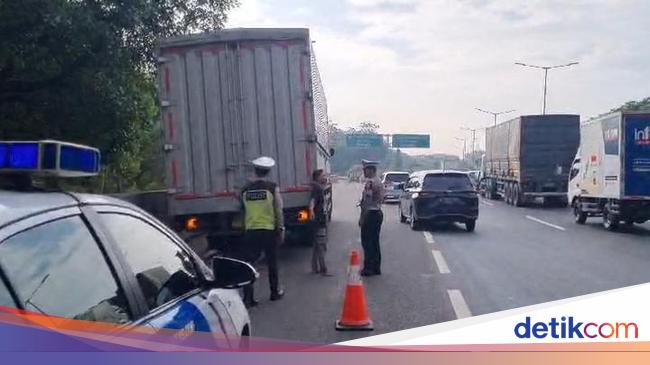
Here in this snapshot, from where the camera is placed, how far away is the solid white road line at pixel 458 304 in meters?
8.12

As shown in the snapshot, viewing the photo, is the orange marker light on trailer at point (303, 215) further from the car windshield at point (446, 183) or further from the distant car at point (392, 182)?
the distant car at point (392, 182)

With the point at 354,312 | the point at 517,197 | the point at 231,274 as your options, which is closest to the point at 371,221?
the point at 354,312

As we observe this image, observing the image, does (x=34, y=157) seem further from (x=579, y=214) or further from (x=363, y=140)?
(x=363, y=140)

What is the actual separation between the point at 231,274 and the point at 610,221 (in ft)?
57.3

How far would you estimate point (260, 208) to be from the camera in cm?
905

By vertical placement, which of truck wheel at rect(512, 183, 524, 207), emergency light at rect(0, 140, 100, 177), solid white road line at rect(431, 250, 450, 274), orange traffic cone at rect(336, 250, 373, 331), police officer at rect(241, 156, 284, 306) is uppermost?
emergency light at rect(0, 140, 100, 177)

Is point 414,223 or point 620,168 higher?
point 620,168

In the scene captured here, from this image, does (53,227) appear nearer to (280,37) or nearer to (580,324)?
(580,324)

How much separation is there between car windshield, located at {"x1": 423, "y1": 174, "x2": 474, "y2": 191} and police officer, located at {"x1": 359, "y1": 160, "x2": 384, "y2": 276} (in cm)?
774

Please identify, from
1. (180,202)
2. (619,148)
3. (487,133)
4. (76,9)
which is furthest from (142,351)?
(487,133)

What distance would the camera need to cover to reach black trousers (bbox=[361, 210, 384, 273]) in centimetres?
1109

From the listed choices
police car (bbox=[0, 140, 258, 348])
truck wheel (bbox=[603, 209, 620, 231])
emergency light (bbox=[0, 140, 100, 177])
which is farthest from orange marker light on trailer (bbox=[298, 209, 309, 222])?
truck wheel (bbox=[603, 209, 620, 231])

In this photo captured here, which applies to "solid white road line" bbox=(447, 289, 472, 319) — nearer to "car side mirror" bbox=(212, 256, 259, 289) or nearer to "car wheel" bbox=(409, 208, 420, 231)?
"car side mirror" bbox=(212, 256, 259, 289)

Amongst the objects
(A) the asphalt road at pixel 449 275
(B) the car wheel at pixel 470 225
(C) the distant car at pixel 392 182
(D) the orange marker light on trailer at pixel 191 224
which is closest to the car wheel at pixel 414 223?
(A) the asphalt road at pixel 449 275
